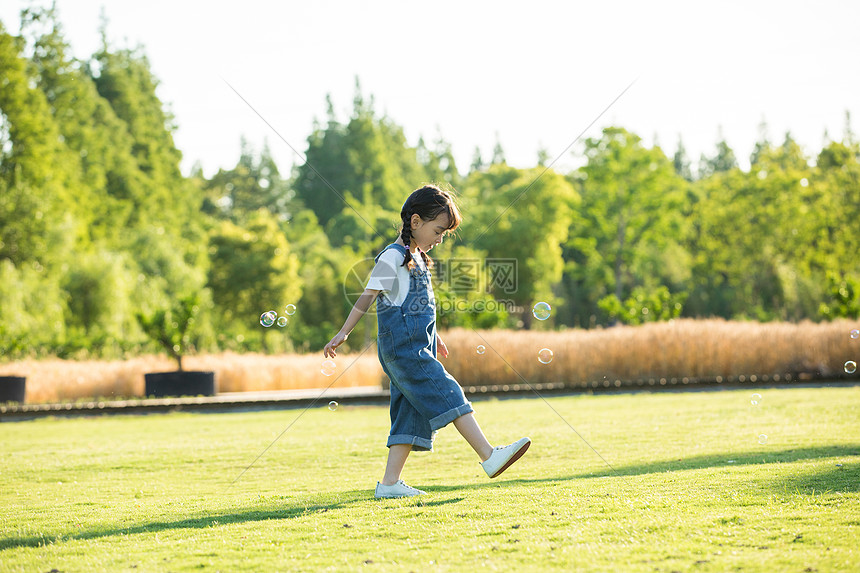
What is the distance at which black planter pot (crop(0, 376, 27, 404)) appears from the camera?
592 inches

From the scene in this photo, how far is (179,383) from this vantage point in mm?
15477

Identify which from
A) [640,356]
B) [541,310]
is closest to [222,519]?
[541,310]

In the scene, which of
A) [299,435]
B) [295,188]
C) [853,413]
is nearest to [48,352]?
[299,435]

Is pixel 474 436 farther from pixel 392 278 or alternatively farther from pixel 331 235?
pixel 331 235

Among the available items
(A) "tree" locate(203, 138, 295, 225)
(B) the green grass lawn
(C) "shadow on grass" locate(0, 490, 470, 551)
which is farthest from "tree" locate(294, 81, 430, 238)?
(C) "shadow on grass" locate(0, 490, 470, 551)

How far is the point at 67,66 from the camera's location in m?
42.6

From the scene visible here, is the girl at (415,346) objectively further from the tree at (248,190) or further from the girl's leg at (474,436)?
the tree at (248,190)

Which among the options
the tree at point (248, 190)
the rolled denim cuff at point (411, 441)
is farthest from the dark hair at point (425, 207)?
the tree at point (248, 190)

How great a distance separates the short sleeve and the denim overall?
7cm

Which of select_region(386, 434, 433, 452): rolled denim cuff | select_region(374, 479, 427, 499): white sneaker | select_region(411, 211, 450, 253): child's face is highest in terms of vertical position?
select_region(411, 211, 450, 253): child's face

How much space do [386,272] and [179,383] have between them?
471 inches

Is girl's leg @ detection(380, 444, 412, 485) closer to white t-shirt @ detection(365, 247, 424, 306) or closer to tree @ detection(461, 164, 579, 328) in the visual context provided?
white t-shirt @ detection(365, 247, 424, 306)

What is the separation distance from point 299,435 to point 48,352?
53.5ft

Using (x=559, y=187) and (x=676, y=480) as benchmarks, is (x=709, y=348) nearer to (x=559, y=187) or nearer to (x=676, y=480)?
(x=676, y=480)
